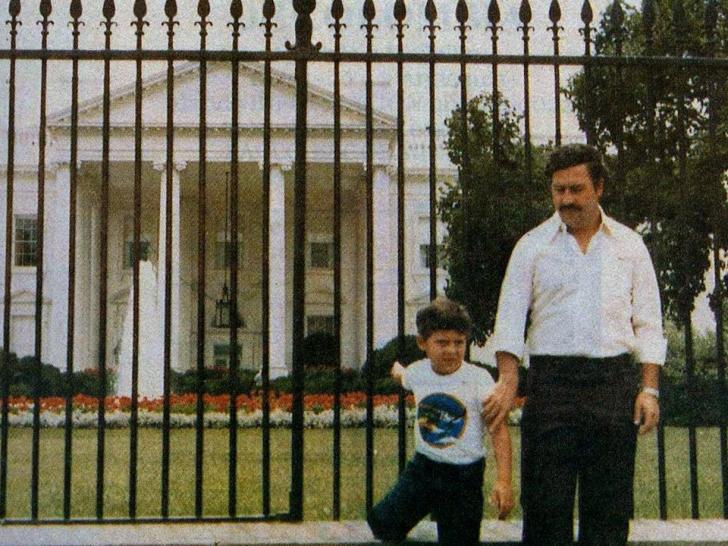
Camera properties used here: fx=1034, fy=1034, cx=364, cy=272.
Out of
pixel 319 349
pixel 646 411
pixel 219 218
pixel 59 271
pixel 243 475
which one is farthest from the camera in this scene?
pixel 219 218

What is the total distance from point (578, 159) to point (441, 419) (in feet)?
3.49

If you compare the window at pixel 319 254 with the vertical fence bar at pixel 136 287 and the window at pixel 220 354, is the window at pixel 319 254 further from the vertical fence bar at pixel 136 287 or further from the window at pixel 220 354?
the vertical fence bar at pixel 136 287

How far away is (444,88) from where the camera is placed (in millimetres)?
25922

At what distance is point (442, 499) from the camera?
3.81m

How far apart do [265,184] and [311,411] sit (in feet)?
34.0

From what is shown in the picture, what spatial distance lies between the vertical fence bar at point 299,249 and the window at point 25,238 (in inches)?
1071

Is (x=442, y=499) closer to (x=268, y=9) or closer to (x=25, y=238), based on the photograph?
(x=268, y=9)

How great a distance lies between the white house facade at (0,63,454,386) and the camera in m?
24.4

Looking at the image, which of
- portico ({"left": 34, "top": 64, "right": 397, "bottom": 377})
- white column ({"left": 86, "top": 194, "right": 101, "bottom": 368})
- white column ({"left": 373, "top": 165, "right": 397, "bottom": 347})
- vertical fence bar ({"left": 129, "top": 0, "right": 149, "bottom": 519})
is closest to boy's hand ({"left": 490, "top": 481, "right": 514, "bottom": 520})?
vertical fence bar ({"left": 129, "top": 0, "right": 149, "bottom": 519})

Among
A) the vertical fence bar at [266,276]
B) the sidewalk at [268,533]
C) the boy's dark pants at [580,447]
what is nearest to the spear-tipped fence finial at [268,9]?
the vertical fence bar at [266,276]

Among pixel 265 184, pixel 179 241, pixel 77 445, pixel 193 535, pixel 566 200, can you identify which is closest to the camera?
pixel 566 200

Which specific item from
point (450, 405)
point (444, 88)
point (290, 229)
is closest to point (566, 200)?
point (450, 405)

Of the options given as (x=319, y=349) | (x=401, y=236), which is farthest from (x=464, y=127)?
(x=319, y=349)

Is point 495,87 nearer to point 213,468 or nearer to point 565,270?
point 565,270
